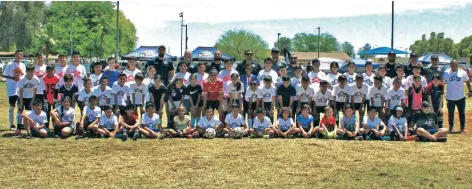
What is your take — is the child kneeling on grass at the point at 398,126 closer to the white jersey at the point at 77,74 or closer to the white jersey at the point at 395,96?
the white jersey at the point at 395,96

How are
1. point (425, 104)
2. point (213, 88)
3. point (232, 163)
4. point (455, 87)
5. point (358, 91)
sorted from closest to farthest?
point (232, 163), point (425, 104), point (358, 91), point (213, 88), point (455, 87)

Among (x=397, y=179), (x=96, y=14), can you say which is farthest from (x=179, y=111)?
(x=96, y=14)

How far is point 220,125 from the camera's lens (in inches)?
523

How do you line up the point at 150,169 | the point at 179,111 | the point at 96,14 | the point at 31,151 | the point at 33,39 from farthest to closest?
the point at 96,14, the point at 33,39, the point at 179,111, the point at 31,151, the point at 150,169

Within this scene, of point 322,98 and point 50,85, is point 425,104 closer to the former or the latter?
point 322,98

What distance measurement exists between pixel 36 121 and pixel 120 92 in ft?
6.82

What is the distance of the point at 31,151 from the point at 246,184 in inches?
199

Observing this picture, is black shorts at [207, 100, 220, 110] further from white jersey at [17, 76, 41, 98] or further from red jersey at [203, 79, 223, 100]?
white jersey at [17, 76, 41, 98]

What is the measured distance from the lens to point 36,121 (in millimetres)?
12984

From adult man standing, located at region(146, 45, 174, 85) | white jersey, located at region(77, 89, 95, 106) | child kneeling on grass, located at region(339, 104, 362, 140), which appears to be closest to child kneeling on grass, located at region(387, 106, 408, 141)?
child kneeling on grass, located at region(339, 104, 362, 140)

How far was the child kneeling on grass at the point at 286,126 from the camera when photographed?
13.0 metres

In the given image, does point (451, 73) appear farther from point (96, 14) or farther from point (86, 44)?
point (96, 14)

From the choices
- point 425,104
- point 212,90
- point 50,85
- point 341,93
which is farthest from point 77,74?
point 425,104

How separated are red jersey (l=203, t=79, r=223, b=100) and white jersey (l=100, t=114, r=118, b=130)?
7.61ft
